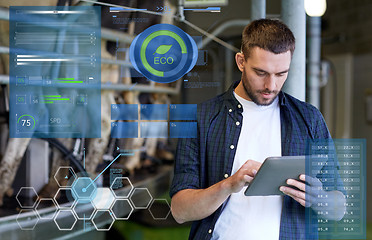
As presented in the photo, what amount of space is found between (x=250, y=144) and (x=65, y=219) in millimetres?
612

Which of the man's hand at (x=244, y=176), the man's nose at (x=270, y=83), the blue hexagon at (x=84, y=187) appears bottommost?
the blue hexagon at (x=84, y=187)

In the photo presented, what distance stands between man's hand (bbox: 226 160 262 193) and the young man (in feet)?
0.17

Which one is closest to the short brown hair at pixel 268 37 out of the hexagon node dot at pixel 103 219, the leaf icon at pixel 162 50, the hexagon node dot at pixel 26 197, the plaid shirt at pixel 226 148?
the plaid shirt at pixel 226 148

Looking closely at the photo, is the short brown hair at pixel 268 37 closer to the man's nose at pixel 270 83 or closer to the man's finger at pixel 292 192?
the man's nose at pixel 270 83

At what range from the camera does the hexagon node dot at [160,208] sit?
1.28 meters

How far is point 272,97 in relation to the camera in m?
1.09

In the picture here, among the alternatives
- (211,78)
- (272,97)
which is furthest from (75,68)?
(272,97)

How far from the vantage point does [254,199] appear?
3.54 ft

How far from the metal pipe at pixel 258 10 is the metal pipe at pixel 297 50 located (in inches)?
2.6

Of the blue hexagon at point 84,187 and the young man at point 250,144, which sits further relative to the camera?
the blue hexagon at point 84,187

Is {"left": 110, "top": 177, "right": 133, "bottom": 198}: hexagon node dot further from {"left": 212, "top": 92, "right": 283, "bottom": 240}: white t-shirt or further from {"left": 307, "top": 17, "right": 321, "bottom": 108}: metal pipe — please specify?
{"left": 307, "top": 17, "right": 321, "bottom": 108}: metal pipe

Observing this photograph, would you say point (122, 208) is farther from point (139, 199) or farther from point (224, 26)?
point (224, 26)

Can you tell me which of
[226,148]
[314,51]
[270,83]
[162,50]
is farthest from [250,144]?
[314,51]

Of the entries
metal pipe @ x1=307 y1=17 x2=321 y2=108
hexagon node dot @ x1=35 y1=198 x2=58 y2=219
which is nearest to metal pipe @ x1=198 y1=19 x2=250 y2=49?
hexagon node dot @ x1=35 y1=198 x2=58 y2=219
